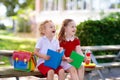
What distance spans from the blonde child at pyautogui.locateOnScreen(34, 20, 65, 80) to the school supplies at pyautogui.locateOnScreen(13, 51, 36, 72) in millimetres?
131

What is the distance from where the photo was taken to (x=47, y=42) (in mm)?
6527

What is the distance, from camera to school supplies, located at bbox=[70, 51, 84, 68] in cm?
657

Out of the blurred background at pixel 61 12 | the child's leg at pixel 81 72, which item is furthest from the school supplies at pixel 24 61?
the blurred background at pixel 61 12

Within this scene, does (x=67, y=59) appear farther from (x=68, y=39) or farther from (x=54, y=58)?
(x=68, y=39)

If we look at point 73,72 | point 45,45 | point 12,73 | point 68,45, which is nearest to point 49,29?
point 45,45

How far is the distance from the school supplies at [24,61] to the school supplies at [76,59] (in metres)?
0.71

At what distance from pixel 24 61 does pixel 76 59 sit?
0.93m

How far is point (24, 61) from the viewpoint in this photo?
20.7 ft

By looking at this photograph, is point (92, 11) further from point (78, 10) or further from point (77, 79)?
point (77, 79)

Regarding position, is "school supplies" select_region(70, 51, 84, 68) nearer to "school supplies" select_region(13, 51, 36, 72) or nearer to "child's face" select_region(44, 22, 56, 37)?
"child's face" select_region(44, 22, 56, 37)

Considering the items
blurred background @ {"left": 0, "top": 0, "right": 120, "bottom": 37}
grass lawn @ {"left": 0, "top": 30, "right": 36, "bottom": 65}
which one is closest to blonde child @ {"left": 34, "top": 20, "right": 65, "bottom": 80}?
grass lawn @ {"left": 0, "top": 30, "right": 36, "bottom": 65}

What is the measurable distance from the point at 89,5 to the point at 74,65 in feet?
54.5

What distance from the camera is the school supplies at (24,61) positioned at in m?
6.31

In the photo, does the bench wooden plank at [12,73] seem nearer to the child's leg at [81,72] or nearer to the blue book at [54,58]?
the blue book at [54,58]
